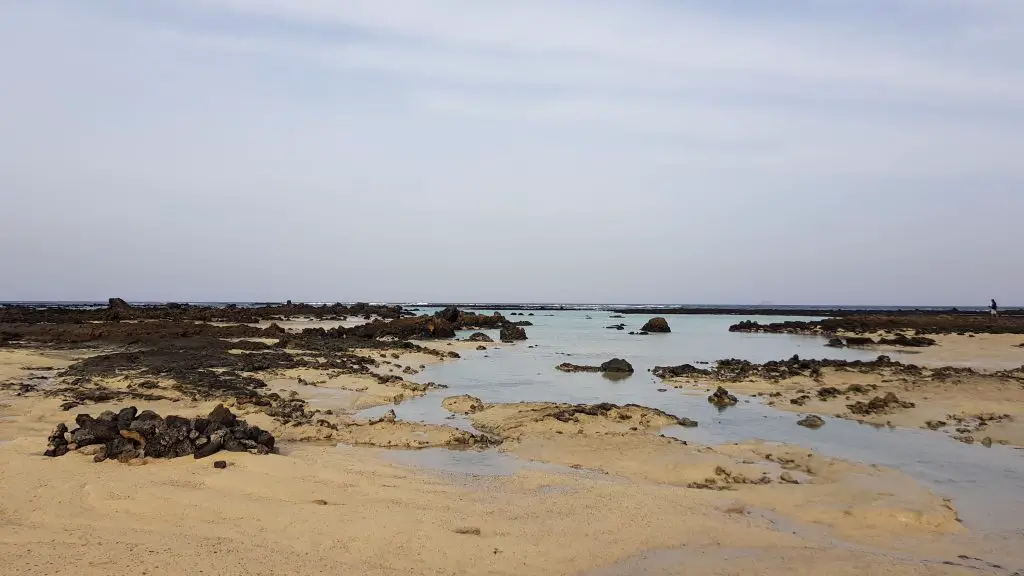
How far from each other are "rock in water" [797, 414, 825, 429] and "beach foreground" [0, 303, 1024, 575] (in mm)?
2835

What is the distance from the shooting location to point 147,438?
8.66 meters

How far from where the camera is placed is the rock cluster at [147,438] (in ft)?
27.7

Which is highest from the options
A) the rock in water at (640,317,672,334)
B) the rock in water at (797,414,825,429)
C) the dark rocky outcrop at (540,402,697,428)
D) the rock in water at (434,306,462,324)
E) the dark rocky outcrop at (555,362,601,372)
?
the rock in water at (434,306,462,324)

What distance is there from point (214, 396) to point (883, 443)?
14972 millimetres

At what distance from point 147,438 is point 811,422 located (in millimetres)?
A: 13223

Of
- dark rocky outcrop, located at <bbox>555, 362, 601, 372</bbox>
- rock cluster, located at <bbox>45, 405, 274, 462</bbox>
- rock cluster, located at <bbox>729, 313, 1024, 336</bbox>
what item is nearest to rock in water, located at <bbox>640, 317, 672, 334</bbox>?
rock cluster, located at <bbox>729, 313, 1024, 336</bbox>

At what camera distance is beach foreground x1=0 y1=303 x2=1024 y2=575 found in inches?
223

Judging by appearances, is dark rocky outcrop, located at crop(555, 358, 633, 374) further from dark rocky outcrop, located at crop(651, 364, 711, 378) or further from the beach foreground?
the beach foreground

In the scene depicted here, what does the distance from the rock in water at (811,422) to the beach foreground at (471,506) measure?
283 cm

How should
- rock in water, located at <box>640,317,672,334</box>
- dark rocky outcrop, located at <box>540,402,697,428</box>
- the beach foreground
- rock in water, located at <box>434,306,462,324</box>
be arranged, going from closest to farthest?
1. the beach foreground
2. dark rocky outcrop, located at <box>540,402,697,428</box>
3. rock in water, located at <box>434,306,462,324</box>
4. rock in water, located at <box>640,317,672,334</box>

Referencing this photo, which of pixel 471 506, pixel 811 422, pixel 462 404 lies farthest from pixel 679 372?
pixel 471 506

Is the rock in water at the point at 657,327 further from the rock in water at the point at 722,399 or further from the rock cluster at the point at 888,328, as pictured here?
the rock in water at the point at 722,399

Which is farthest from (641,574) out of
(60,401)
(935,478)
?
(60,401)

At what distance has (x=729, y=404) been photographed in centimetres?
1630
